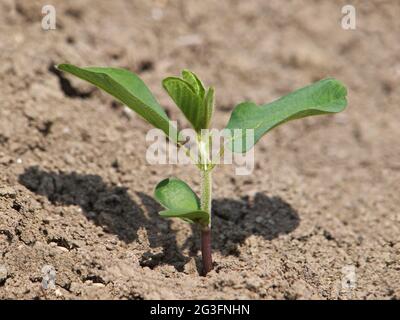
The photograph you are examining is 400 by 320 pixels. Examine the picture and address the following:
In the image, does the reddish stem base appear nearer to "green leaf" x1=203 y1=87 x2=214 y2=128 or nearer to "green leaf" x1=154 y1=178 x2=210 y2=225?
"green leaf" x1=154 y1=178 x2=210 y2=225

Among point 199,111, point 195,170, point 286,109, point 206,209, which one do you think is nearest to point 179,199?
point 206,209

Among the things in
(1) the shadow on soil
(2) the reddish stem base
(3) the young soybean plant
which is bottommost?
(2) the reddish stem base

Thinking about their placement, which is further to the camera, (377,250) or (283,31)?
(283,31)

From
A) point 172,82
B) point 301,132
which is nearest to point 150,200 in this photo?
point 172,82

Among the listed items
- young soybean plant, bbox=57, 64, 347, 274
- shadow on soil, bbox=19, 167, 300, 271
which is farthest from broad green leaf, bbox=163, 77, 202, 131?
shadow on soil, bbox=19, 167, 300, 271

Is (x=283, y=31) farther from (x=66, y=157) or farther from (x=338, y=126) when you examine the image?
(x=66, y=157)

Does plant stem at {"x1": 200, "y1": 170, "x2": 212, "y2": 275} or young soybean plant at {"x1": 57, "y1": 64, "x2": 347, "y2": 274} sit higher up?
young soybean plant at {"x1": 57, "y1": 64, "x2": 347, "y2": 274}

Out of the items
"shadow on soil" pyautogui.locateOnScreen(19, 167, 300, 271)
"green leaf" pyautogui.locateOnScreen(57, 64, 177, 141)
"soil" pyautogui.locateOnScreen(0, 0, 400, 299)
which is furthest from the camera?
"shadow on soil" pyautogui.locateOnScreen(19, 167, 300, 271)

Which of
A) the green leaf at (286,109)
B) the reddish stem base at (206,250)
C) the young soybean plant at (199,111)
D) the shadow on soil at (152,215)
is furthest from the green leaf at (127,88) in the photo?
the shadow on soil at (152,215)
